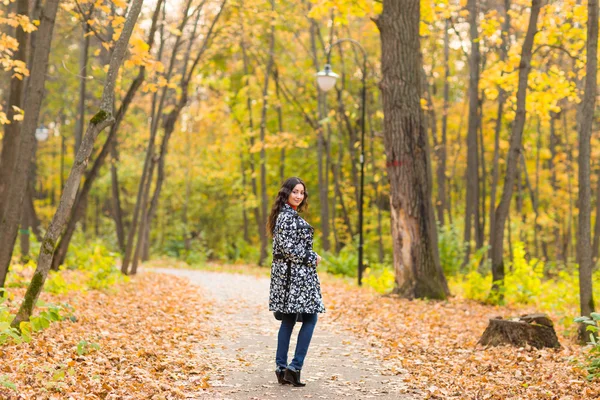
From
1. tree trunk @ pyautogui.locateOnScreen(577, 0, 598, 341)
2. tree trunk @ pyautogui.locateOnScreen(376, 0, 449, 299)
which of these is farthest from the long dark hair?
tree trunk @ pyautogui.locateOnScreen(376, 0, 449, 299)

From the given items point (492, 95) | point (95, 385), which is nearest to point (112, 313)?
point (95, 385)

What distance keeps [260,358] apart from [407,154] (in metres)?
6.57

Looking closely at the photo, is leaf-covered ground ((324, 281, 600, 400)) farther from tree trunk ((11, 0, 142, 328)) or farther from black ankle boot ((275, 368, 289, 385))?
tree trunk ((11, 0, 142, 328))

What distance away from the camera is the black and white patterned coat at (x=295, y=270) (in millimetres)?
6047

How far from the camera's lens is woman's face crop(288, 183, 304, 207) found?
6.26 m

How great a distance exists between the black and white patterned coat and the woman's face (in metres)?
0.15

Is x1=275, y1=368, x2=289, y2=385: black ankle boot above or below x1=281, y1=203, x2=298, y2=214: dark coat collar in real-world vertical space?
below

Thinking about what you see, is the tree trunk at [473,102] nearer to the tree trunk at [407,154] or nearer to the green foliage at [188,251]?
the tree trunk at [407,154]

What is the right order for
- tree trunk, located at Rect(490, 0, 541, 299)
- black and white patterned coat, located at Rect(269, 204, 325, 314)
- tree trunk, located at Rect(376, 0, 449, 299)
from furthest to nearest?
tree trunk, located at Rect(376, 0, 449, 299)
tree trunk, located at Rect(490, 0, 541, 299)
black and white patterned coat, located at Rect(269, 204, 325, 314)

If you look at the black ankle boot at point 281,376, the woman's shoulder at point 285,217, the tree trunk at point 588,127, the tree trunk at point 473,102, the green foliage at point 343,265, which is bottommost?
the black ankle boot at point 281,376

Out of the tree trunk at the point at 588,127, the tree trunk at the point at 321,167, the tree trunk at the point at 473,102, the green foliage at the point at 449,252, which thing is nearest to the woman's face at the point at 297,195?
the tree trunk at the point at 588,127

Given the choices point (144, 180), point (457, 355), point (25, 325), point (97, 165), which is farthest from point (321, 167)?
point (25, 325)

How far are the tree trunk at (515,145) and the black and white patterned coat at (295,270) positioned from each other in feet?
22.2

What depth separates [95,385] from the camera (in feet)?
18.4
